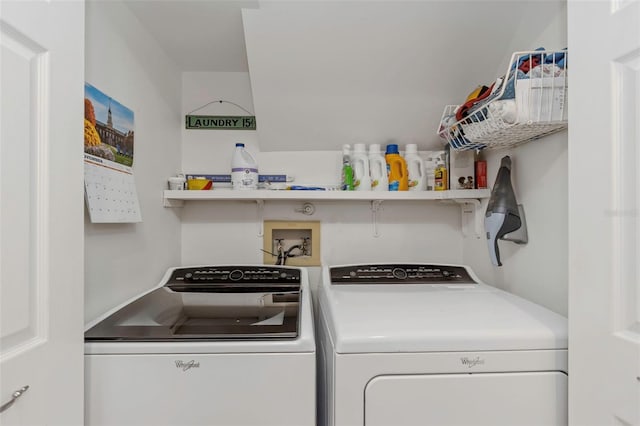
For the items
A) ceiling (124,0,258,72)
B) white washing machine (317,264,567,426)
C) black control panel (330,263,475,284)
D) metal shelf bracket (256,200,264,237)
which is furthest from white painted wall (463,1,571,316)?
metal shelf bracket (256,200,264,237)

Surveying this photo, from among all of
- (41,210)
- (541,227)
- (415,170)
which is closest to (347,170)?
(415,170)

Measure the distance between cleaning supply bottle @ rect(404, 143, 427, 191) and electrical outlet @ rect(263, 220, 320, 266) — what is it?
0.64m

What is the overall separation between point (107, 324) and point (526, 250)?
5.52 ft

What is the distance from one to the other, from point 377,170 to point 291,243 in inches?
28.2

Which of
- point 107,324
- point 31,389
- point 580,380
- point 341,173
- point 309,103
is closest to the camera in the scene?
point 31,389

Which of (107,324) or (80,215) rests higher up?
(80,215)

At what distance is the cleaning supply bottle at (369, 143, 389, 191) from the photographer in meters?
1.93

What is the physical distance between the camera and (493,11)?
5.03 feet

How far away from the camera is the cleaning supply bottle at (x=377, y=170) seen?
193 centimetres

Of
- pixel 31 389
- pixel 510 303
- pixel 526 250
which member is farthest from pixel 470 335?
pixel 31 389

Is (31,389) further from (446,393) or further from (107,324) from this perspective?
(446,393)

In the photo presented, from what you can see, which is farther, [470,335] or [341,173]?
[341,173]

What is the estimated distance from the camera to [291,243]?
2193 millimetres

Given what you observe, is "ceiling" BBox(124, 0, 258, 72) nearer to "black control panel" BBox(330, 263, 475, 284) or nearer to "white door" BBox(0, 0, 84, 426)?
"white door" BBox(0, 0, 84, 426)
